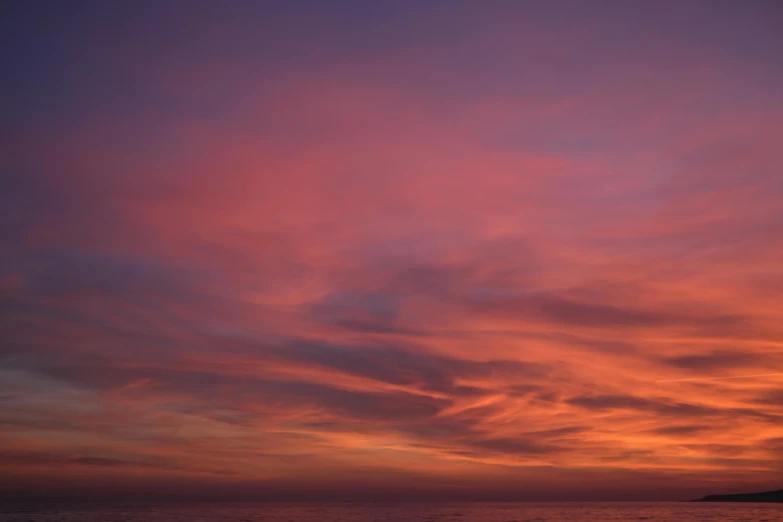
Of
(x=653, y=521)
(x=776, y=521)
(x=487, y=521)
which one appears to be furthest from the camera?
(x=487, y=521)

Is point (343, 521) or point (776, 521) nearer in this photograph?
point (776, 521)

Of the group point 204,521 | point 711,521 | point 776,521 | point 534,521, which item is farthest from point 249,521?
point 776,521

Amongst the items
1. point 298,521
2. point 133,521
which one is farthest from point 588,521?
point 133,521

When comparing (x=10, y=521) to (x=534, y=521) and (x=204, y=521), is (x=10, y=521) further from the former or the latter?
(x=534, y=521)

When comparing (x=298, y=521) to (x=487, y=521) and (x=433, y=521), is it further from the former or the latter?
(x=487, y=521)

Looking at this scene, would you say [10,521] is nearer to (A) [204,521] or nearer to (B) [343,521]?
(A) [204,521]

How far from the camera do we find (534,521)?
117625mm

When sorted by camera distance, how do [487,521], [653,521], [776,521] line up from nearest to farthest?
[776,521] → [653,521] → [487,521]

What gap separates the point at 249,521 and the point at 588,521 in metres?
63.5

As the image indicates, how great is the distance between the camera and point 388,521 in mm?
118188

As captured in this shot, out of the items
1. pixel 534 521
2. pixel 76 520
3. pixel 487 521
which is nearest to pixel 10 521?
pixel 76 520

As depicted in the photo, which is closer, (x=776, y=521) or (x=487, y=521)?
(x=776, y=521)

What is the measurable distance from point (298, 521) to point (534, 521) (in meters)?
45.4

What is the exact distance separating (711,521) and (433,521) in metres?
50.0
